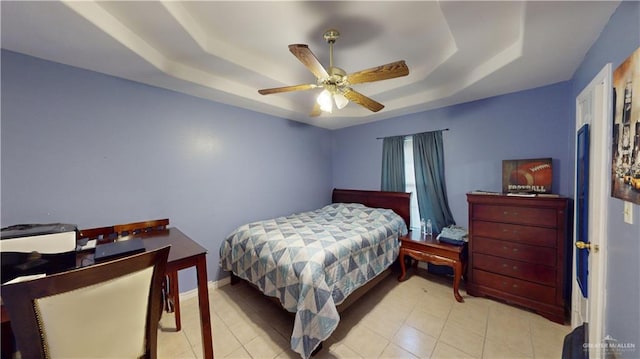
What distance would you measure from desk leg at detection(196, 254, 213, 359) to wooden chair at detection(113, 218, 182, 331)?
761 mm

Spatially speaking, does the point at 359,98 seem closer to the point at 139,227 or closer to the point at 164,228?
the point at 164,228

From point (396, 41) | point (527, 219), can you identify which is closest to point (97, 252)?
point (396, 41)

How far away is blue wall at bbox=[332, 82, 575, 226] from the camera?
222 cm

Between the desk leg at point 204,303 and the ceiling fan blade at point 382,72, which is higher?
the ceiling fan blade at point 382,72

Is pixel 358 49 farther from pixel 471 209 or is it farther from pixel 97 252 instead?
pixel 97 252

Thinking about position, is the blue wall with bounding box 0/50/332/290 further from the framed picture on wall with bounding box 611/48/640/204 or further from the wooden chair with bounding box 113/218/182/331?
the framed picture on wall with bounding box 611/48/640/204

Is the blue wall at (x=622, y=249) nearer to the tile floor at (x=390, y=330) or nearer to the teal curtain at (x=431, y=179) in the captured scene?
the tile floor at (x=390, y=330)

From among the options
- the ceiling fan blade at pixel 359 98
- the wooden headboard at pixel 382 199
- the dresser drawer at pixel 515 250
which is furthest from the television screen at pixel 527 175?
the ceiling fan blade at pixel 359 98

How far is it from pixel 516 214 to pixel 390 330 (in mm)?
1693

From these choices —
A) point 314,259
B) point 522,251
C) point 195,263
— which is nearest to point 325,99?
point 314,259

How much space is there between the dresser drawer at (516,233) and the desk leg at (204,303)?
2.66 metres

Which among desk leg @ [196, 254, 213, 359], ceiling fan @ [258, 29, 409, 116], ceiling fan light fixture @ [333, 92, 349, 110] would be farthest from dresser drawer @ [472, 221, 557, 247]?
desk leg @ [196, 254, 213, 359]

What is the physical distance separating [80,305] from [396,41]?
2.66 m

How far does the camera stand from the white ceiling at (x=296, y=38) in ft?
4.54
